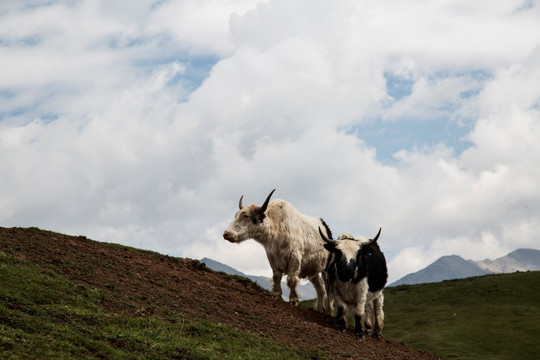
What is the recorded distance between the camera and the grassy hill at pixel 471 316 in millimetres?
30000

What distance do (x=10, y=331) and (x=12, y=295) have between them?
2.45 meters

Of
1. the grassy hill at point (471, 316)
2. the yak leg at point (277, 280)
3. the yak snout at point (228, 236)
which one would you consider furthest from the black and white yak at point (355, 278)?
the grassy hill at point (471, 316)

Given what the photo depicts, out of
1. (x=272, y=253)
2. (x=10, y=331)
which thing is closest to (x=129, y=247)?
(x=272, y=253)

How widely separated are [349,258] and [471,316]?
61.5 feet

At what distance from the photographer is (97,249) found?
2116cm

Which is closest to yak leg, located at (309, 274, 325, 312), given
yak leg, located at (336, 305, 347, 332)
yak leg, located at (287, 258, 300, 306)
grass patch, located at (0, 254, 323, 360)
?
yak leg, located at (287, 258, 300, 306)

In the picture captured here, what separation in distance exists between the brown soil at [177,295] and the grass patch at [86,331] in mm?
757

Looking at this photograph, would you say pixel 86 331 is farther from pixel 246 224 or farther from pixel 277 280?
pixel 277 280

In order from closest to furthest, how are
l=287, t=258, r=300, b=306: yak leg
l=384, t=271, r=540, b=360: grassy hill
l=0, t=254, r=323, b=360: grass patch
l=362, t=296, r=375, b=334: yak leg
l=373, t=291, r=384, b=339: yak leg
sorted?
1. l=0, t=254, r=323, b=360: grass patch
2. l=373, t=291, r=384, b=339: yak leg
3. l=362, t=296, r=375, b=334: yak leg
4. l=287, t=258, r=300, b=306: yak leg
5. l=384, t=271, r=540, b=360: grassy hill

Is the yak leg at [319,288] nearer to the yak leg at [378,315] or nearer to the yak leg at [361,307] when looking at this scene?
the yak leg at [378,315]

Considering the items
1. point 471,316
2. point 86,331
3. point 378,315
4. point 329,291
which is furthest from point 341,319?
point 471,316

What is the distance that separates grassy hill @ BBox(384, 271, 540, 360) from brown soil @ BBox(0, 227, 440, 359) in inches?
354

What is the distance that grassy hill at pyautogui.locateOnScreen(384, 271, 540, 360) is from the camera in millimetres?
30000

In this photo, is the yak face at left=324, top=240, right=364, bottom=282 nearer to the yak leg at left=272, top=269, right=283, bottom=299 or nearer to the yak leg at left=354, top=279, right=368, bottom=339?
the yak leg at left=354, top=279, right=368, bottom=339
